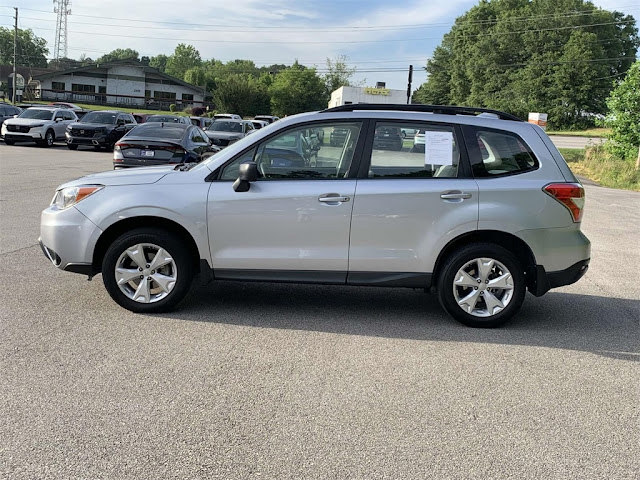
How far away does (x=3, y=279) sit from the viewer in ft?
20.7

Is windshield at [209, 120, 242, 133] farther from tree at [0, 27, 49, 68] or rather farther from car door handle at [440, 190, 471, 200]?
tree at [0, 27, 49, 68]

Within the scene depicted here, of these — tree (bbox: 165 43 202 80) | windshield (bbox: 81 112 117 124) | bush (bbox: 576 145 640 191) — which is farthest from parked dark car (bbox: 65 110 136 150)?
tree (bbox: 165 43 202 80)

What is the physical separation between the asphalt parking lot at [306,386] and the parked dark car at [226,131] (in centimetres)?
1708

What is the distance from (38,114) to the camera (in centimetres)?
2797

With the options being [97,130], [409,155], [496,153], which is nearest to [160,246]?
[409,155]

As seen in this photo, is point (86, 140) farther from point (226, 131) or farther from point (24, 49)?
point (24, 49)

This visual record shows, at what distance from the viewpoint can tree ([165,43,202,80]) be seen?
193m

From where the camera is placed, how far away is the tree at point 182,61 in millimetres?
192750

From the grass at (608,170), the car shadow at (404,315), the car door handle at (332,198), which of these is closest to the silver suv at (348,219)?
the car door handle at (332,198)

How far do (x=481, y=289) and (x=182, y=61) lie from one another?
203 meters

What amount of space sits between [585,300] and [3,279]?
6224 mm

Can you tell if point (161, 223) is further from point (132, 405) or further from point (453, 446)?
point (453, 446)

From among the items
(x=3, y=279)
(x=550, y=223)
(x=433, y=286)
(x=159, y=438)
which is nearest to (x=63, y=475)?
(x=159, y=438)

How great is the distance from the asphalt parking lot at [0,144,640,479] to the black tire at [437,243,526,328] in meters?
0.13
